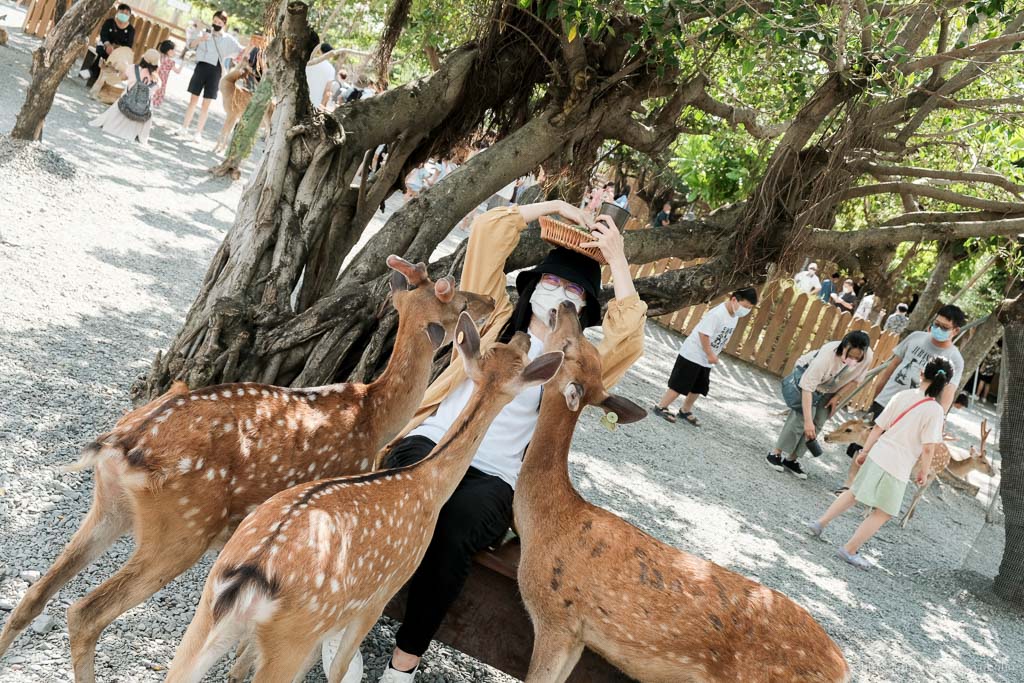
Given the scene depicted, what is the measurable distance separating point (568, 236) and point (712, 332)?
621cm

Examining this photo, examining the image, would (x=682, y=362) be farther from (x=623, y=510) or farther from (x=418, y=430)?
(x=418, y=430)

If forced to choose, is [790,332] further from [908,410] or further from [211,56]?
[211,56]

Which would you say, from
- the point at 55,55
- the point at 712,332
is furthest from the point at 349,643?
the point at 55,55

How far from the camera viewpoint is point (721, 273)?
6355 millimetres

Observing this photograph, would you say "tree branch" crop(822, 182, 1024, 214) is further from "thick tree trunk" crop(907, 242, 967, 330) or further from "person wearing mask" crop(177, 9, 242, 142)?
"person wearing mask" crop(177, 9, 242, 142)

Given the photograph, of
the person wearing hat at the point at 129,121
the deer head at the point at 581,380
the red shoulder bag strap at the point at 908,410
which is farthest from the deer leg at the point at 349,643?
the person wearing hat at the point at 129,121

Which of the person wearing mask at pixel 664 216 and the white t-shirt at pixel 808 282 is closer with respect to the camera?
the white t-shirt at pixel 808 282

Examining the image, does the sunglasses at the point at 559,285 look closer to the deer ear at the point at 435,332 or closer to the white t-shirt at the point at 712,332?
the deer ear at the point at 435,332

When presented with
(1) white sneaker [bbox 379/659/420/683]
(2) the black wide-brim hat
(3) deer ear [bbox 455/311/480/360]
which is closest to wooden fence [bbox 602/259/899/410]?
(2) the black wide-brim hat

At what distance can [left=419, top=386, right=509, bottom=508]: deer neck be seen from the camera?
10.4 ft

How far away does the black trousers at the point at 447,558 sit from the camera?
338 centimetres

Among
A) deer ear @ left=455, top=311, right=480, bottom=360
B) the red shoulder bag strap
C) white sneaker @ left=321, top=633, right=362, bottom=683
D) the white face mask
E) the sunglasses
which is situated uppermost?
the red shoulder bag strap

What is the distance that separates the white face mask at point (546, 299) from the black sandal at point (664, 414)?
21.6 feet

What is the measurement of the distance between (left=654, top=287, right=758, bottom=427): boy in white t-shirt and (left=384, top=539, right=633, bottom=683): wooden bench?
6690 mm
